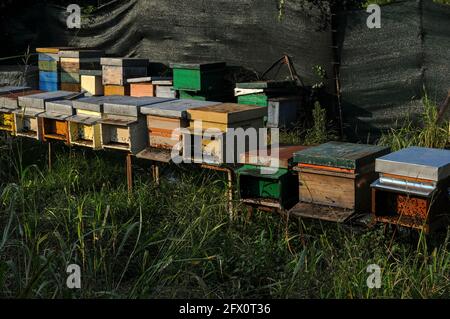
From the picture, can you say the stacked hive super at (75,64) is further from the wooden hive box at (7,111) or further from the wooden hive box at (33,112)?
the wooden hive box at (33,112)

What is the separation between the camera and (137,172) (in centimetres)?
677

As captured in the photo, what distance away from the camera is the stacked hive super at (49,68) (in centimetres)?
912

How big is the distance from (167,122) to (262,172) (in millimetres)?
1146

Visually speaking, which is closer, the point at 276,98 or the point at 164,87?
the point at 276,98

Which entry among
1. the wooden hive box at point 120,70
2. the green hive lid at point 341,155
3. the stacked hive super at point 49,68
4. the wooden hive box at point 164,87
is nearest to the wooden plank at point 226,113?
the green hive lid at point 341,155

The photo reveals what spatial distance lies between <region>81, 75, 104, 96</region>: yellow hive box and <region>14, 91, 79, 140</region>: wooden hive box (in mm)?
1937

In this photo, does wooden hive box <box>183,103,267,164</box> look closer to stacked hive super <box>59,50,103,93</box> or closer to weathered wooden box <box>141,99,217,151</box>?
weathered wooden box <box>141,99,217,151</box>

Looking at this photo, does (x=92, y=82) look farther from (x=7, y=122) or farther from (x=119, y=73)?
(x=7, y=122)

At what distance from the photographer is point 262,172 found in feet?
15.8

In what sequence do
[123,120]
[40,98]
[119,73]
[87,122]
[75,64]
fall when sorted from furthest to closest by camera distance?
1. [75,64]
2. [119,73]
3. [40,98]
4. [87,122]
5. [123,120]

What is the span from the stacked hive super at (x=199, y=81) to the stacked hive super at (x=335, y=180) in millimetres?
3340

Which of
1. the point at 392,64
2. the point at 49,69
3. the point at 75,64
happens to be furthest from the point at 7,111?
the point at 392,64

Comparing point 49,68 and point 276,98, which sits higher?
point 49,68

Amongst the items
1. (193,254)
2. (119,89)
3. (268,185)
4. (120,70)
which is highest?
(120,70)
